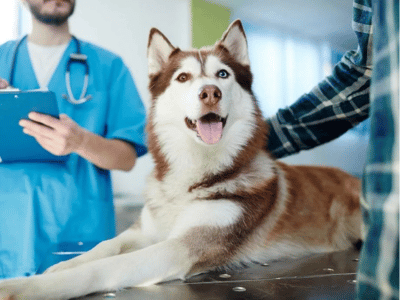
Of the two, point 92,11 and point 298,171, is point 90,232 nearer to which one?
point 298,171

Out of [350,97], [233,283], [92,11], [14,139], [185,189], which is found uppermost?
[92,11]

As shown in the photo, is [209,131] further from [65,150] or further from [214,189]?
[65,150]

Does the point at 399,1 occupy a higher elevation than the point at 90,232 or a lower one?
higher

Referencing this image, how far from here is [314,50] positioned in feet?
21.8

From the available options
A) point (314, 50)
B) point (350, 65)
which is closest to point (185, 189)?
point (350, 65)

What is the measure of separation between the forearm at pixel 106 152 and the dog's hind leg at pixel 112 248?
354mm

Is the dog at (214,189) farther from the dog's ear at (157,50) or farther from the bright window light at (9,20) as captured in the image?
the bright window light at (9,20)

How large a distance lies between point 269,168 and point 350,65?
0.40 meters

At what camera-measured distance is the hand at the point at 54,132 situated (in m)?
1.00

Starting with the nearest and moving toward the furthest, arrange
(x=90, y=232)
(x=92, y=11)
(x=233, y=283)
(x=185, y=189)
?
(x=233, y=283), (x=185, y=189), (x=90, y=232), (x=92, y=11)

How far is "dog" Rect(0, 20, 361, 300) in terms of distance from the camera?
815 millimetres

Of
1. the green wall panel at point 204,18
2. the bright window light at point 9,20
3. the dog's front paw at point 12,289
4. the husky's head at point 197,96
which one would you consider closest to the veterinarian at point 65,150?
the bright window light at point 9,20

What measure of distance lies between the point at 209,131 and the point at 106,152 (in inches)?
19.9

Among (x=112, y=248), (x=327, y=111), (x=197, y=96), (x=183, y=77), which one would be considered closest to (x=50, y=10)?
(x=183, y=77)
